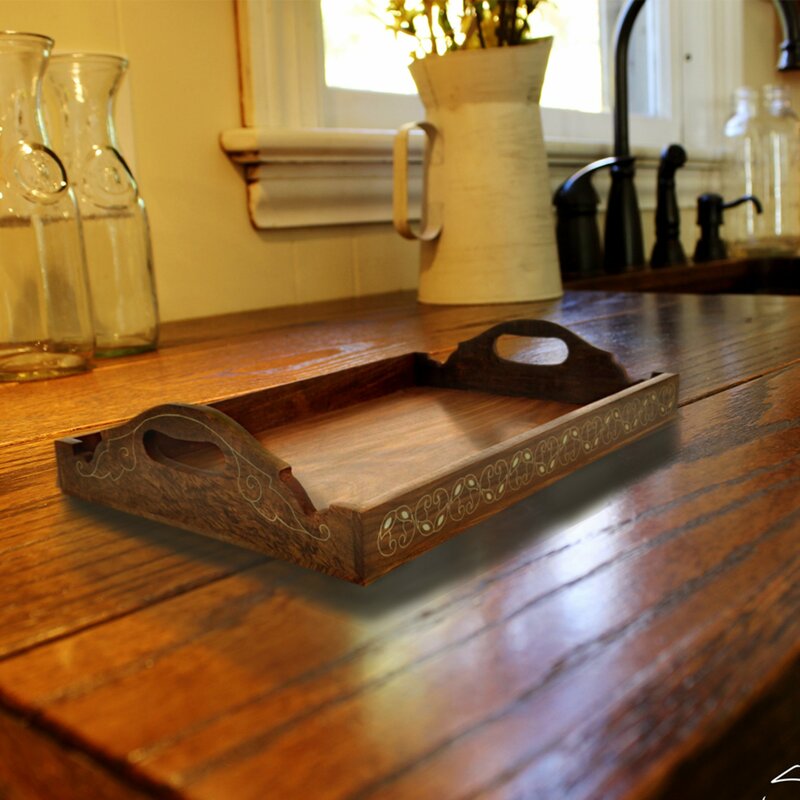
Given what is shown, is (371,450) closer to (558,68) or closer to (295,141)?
(295,141)

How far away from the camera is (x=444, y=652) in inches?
9.6

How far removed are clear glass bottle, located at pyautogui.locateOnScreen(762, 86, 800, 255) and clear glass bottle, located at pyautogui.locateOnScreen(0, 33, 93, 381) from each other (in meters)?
1.56

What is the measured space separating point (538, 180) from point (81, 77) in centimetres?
52

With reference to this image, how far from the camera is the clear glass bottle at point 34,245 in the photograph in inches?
26.7

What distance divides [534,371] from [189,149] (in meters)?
0.64

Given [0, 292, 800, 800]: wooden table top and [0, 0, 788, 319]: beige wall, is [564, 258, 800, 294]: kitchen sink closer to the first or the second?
[0, 0, 788, 319]: beige wall

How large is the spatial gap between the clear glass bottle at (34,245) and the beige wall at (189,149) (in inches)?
10.4

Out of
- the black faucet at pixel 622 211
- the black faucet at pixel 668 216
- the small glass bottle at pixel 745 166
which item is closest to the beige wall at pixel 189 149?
the black faucet at pixel 622 211

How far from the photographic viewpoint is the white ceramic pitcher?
1029 mm

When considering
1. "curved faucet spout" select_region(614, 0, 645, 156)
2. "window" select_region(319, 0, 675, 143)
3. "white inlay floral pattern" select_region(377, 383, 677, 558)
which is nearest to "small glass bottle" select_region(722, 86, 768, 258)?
"window" select_region(319, 0, 675, 143)

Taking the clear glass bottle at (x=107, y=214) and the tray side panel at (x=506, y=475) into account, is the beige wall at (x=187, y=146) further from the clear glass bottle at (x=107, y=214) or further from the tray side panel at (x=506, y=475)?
the tray side panel at (x=506, y=475)

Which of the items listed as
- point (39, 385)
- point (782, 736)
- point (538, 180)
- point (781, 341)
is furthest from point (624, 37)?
point (782, 736)

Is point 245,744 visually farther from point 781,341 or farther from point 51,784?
point 781,341

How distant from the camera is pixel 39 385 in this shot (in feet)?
2.14
